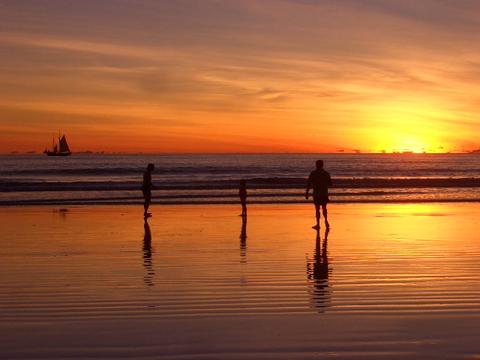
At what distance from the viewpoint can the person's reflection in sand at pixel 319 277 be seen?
7.65m

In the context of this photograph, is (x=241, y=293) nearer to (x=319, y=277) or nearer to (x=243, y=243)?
(x=319, y=277)

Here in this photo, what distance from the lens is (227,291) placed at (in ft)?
27.3

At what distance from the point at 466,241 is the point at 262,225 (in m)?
5.75

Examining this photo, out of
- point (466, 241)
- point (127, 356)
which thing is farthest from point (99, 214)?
point (127, 356)

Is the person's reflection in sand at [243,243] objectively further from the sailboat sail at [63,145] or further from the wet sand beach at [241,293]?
the sailboat sail at [63,145]

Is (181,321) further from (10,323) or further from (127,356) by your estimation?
(10,323)

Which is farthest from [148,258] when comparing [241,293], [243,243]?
[241,293]

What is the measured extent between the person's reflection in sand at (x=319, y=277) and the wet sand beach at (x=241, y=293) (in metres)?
0.02

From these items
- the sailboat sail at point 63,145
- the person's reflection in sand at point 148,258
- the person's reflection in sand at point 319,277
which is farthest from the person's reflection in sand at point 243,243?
the sailboat sail at point 63,145

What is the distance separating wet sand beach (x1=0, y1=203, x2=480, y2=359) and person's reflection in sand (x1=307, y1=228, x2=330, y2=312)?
2 centimetres

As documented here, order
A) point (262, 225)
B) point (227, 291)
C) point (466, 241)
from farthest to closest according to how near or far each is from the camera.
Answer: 1. point (262, 225)
2. point (466, 241)
3. point (227, 291)

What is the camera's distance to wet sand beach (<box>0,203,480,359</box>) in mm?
5891

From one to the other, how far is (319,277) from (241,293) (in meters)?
1.57

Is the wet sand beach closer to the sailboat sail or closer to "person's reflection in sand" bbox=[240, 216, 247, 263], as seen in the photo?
"person's reflection in sand" bbox=[240, 216, 247, 263]
